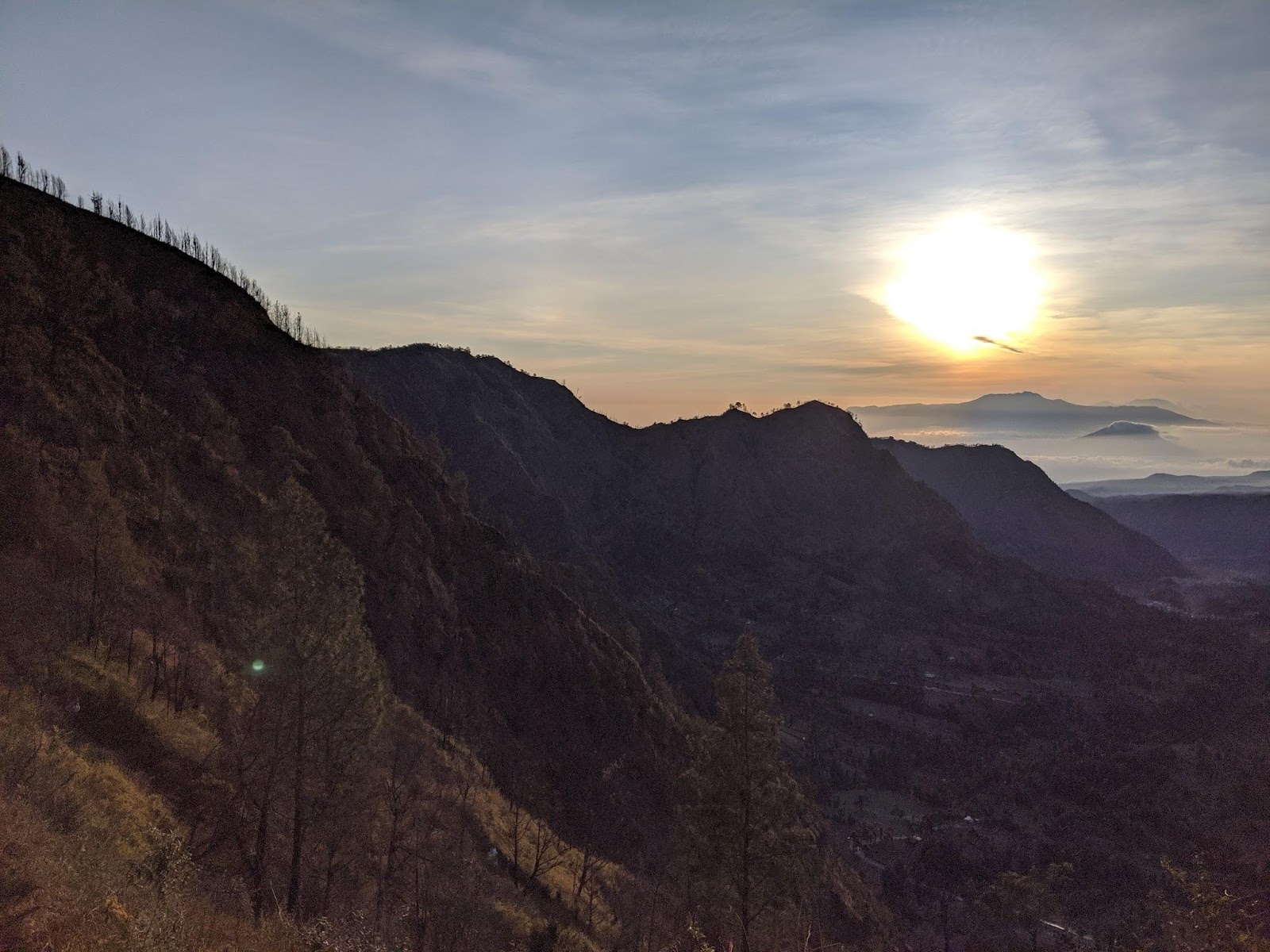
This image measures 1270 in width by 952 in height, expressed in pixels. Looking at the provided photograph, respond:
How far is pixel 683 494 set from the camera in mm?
142750

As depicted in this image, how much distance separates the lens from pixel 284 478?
42.8 metres

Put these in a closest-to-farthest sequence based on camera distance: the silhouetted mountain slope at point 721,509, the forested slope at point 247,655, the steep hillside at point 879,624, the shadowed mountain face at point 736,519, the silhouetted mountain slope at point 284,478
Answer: the forested slope at point 247,655 → the silhouetted mountain slope at point 284,478 → the steep hillside at point 879,624 → the shadowed mountain face at point 736,519 → the silhouetted mountain slope at point 721,509

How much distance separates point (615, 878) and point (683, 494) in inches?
4342

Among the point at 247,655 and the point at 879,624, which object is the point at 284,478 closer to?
the point at 247,655

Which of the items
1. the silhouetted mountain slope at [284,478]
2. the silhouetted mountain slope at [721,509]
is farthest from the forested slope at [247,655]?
the silhouetted mountain slope at [721,509]

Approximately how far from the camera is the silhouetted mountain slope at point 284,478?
1330 inches

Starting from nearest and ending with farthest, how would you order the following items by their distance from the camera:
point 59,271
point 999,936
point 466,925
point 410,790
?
point 466,925
point 410,790
point 59,271
point 999,936

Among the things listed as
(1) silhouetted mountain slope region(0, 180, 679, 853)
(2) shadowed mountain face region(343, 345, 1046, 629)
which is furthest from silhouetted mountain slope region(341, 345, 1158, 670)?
(1) silhouetted mountain slope region(0, 180, 679, 853)

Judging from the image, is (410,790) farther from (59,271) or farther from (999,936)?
(999,936)

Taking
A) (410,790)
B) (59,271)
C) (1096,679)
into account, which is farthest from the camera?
(1096,679)

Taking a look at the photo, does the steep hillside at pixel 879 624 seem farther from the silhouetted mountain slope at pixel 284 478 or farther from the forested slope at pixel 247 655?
the forested slope at pixel 247 655

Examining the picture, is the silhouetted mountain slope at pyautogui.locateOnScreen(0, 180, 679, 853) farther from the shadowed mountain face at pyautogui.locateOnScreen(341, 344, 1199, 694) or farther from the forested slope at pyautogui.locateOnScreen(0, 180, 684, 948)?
the shadowed mountain face at pyautogui.locateOnScreen(341, 344, 1199, 694)

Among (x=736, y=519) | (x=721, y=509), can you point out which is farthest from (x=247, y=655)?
(x=721, y=509)

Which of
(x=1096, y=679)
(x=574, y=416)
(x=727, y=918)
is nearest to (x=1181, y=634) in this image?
(x=1096, y=679)
